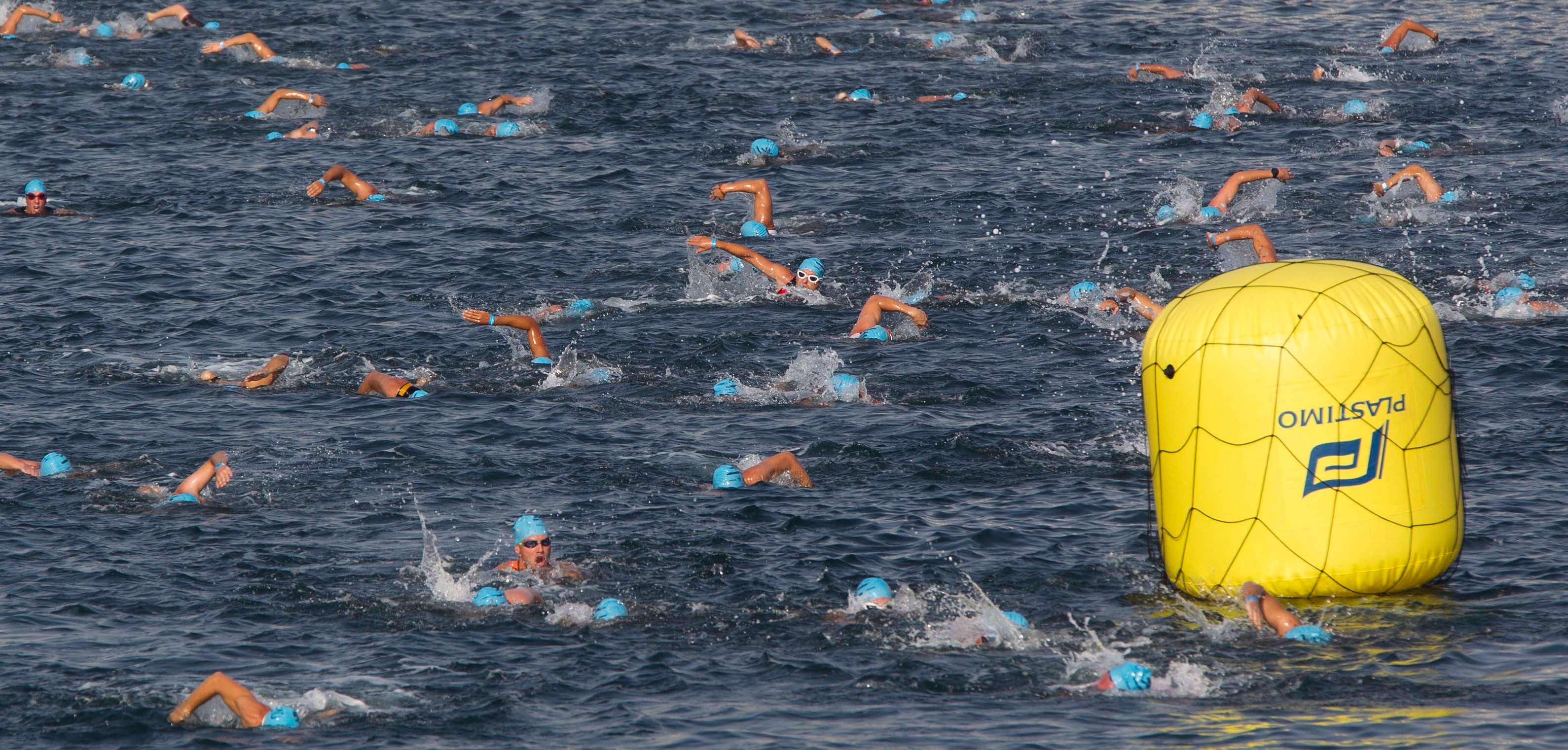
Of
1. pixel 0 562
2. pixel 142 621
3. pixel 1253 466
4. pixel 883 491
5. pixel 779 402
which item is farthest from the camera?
pixel 779 402

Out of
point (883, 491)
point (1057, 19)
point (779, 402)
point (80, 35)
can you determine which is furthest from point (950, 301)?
point (80, 35)

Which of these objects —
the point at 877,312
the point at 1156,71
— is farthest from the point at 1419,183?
the point at 1156,71

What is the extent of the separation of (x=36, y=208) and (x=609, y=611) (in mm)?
17151

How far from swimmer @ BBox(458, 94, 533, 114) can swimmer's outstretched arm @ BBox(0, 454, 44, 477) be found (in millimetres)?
16714

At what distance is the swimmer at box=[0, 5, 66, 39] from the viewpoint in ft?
129

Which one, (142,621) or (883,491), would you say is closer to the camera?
(142,621)

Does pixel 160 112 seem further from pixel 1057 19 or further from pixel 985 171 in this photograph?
pixel 1057 19

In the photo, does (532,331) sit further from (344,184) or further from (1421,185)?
(1421,185)

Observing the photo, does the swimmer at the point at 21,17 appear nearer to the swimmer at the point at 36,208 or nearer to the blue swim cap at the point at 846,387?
the swimmer at the point at 36,208

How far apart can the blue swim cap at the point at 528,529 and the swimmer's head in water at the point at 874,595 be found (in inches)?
111

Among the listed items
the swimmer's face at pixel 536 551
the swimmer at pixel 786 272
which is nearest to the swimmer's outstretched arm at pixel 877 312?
the swimmer at pixel 786 272

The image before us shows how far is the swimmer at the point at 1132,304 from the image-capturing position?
21594mm

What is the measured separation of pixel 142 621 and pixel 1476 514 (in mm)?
11968

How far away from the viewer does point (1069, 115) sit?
33.4 meters
